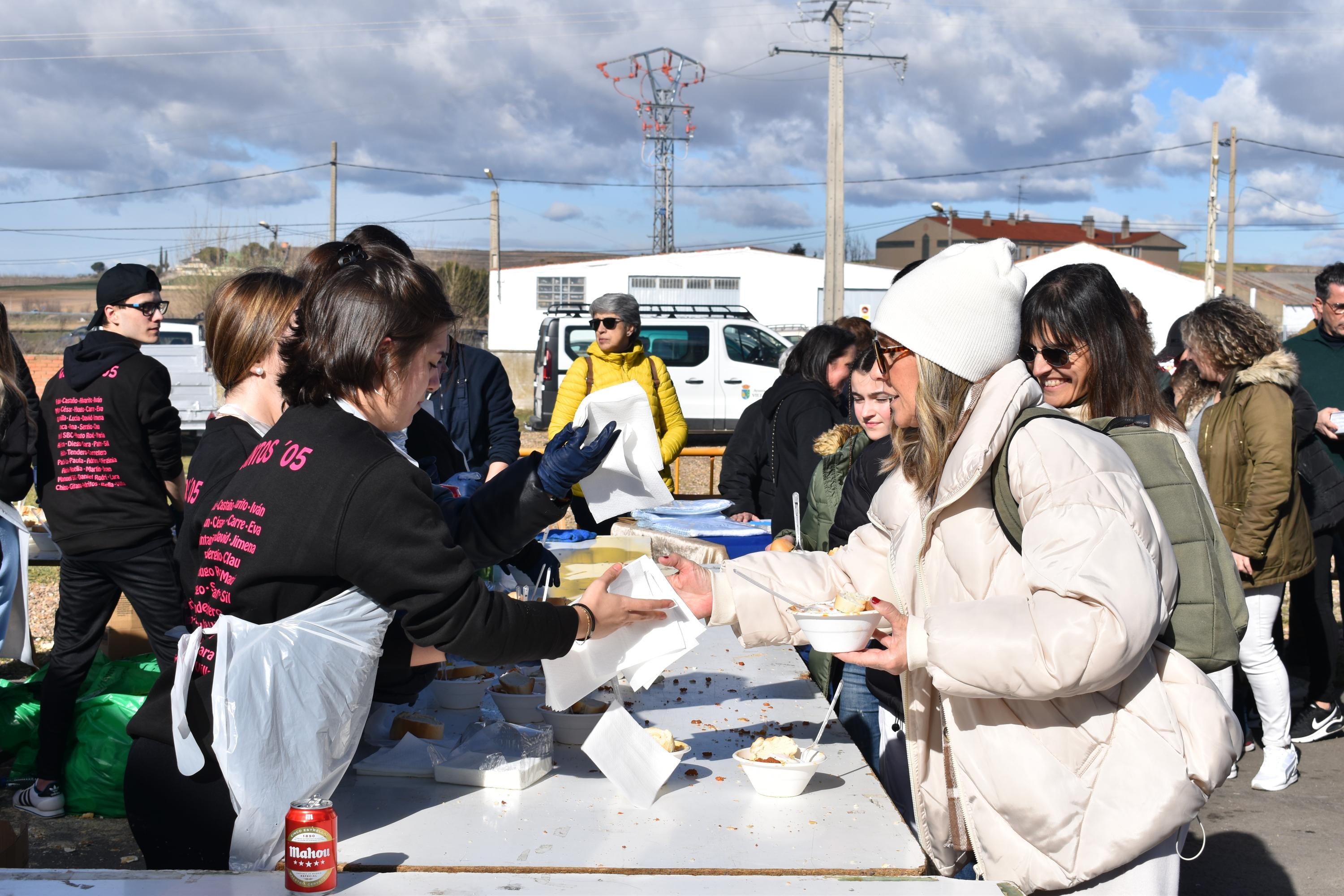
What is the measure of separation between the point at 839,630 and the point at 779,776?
457 millimetres

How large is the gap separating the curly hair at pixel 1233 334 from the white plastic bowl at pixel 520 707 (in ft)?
11.3

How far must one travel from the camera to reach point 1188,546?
182cm

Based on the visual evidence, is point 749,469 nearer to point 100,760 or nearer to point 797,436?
point 797,436

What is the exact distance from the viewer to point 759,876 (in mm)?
1786

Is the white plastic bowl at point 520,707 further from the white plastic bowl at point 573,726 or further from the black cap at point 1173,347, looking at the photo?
the black cap at point 1173,347

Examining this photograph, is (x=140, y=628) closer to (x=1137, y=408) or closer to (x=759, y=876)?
(x=759, y=876)

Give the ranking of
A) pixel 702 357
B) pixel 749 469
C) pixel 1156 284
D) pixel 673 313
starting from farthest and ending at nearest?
pixel 1156 284 < pixel 673 313 < pixel 702 357 < pixel 749 469

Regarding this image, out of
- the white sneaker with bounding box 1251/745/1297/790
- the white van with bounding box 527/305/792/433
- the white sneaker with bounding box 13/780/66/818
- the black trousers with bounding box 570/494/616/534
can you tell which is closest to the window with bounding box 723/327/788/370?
the white van with bounding box 527/305/792/433

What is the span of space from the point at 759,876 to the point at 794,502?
8.35 feet

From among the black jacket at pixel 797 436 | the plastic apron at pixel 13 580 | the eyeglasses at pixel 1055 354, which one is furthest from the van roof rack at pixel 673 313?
the eyeglasses at pixel 1055 354

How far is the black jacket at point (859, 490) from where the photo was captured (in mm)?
3211

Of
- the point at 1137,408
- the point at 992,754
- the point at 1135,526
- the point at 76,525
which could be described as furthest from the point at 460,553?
the point at 76,525

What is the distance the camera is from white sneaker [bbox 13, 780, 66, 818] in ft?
13.4

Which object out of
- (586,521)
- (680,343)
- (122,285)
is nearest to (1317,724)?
(586,521)
